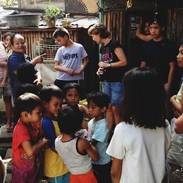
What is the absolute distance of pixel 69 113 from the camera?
356cm

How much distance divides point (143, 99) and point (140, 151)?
0.41 meters

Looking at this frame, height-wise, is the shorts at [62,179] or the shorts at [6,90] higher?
the shorts at [6,90]

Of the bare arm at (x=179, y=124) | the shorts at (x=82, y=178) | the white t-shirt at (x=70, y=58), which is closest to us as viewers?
the bare arm at (x=179, y=124)

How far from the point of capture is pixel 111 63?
600 cm

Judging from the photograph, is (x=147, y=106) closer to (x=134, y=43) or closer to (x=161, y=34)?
(x=161, y=34)

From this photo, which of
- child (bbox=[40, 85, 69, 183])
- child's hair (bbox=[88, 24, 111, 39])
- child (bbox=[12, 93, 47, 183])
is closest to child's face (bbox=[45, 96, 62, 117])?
child (bbox=[40, 85, 69, 183])

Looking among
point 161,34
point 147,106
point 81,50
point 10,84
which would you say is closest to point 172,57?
point 161,34

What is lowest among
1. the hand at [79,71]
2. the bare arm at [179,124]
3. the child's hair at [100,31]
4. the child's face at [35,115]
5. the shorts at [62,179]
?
the shorts at [62,179]

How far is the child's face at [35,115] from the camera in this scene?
3.89 meters

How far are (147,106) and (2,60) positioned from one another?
185 inches

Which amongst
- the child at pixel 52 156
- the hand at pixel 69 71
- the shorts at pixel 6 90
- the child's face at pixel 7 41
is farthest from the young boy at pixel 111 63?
the child's face at pixel 7 41

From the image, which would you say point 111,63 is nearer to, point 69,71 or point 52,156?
point 69,71

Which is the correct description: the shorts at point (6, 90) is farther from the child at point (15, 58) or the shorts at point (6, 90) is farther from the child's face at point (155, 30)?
the child's face at point (155, 30)

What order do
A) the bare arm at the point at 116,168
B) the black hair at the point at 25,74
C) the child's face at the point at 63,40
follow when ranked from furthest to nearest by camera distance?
1. the child's face at the point at 63,40
2. the black hair at the point at 25,74
3. the bare arm at the point at 116,168
